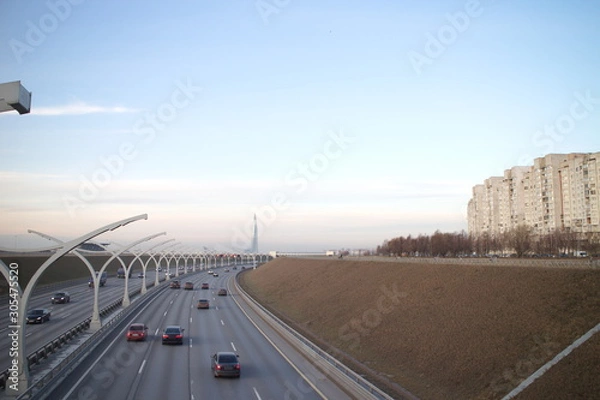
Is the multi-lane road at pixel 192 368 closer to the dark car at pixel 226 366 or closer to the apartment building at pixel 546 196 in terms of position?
the dark car at pixel 226 366

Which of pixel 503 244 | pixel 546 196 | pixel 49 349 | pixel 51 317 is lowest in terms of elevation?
pixel 51 317

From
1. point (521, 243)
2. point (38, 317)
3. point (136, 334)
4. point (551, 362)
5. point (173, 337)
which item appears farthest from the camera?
point (521, 243)

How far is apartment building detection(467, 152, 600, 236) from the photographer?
8275 cm

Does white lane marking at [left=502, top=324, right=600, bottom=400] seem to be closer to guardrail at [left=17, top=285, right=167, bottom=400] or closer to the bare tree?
guardrail at [left=17, top=285, right=167, bottom=400]

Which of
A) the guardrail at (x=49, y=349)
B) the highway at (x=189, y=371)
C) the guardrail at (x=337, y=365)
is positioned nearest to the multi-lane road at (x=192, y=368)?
the highway at (x=189, y=371)

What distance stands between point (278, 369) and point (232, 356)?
2726 mm

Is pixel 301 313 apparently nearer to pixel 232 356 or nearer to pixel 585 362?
pixel 232 356

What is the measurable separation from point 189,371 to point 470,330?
14.1 meters

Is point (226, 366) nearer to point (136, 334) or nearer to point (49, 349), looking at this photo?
point (49, 349)

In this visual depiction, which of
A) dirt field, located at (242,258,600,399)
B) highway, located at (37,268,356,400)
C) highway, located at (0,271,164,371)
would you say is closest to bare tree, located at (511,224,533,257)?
dirt field, located at (242,258,600,399)

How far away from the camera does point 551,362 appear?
19125mm

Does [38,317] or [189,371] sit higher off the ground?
[38,317]

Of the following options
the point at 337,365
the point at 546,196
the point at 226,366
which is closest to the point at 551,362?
the point at 337,365

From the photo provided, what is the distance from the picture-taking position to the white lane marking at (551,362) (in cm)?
1804
